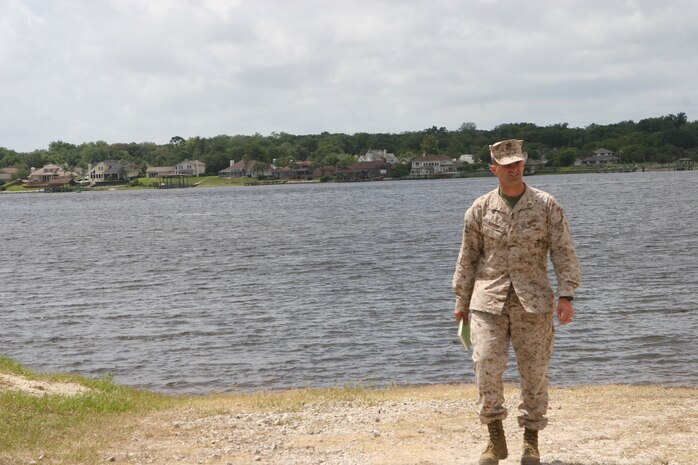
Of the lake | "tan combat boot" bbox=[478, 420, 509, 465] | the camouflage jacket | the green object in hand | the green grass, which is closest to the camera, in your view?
the camouflage jacket

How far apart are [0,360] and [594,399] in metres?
12.6

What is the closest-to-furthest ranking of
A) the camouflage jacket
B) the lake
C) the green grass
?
the camouflage jacket, the green grass, the lake

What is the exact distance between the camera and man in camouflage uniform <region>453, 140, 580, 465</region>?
8.91m

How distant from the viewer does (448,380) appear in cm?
1892

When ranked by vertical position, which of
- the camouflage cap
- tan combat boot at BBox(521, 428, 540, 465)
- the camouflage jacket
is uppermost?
the camouflage cap

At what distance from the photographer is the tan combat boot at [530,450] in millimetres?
9172

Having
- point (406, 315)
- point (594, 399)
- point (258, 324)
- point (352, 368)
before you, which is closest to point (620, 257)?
point (406, 315)

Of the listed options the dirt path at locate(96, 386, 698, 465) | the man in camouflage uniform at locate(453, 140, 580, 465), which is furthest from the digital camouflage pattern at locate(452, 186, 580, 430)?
the dirt path at locate(96, 386, 698, 465)

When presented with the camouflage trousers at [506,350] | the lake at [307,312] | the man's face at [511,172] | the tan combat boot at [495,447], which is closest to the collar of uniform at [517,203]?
the man's face at [511,172]

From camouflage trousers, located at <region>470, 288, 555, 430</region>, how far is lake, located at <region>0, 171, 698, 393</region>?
9.53 m

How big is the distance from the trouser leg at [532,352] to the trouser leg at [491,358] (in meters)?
0.13

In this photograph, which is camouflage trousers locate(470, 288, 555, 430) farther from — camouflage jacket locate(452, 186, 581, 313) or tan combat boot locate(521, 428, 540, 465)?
tan combat boot locate(521, 428, 540, 465)

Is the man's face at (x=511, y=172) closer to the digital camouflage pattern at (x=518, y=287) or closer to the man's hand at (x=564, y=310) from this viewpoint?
the digital camouflage pattern at (x=518, y=287)

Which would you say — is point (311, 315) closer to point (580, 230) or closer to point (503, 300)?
point (503, 300)
